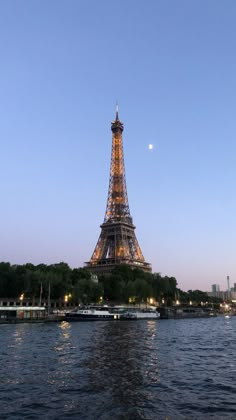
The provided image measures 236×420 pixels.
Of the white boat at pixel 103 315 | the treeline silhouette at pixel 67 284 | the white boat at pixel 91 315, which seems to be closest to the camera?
the white boat at pixel 91 315

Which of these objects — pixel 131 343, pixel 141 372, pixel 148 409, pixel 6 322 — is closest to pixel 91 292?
pixel 6 322

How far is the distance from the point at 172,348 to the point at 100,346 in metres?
8.59

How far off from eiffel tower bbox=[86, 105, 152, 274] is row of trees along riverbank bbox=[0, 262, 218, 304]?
1766cm

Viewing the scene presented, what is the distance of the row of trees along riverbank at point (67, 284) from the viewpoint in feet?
443

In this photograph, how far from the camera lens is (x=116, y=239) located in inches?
7490

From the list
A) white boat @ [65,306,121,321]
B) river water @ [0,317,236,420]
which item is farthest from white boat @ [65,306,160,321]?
river water @ [0,317,236,420]

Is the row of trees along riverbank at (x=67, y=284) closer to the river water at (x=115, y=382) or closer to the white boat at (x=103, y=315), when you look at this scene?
the white boat at (x=103, y=315)

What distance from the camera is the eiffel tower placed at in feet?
607

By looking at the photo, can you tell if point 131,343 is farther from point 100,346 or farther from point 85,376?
point 85,376

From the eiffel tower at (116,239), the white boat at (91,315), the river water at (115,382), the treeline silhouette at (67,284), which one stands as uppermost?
the eiffel tower at (116,239)

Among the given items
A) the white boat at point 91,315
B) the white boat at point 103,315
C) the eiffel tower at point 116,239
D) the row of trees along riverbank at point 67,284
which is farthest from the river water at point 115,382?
the eiffel tower at point 116,239

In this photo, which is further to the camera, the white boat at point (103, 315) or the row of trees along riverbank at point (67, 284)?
the row of trees along riverbank at point (67, 284)

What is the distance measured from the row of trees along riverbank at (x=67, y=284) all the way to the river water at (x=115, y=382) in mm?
86015

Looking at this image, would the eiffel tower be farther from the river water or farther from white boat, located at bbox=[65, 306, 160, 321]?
the river water
